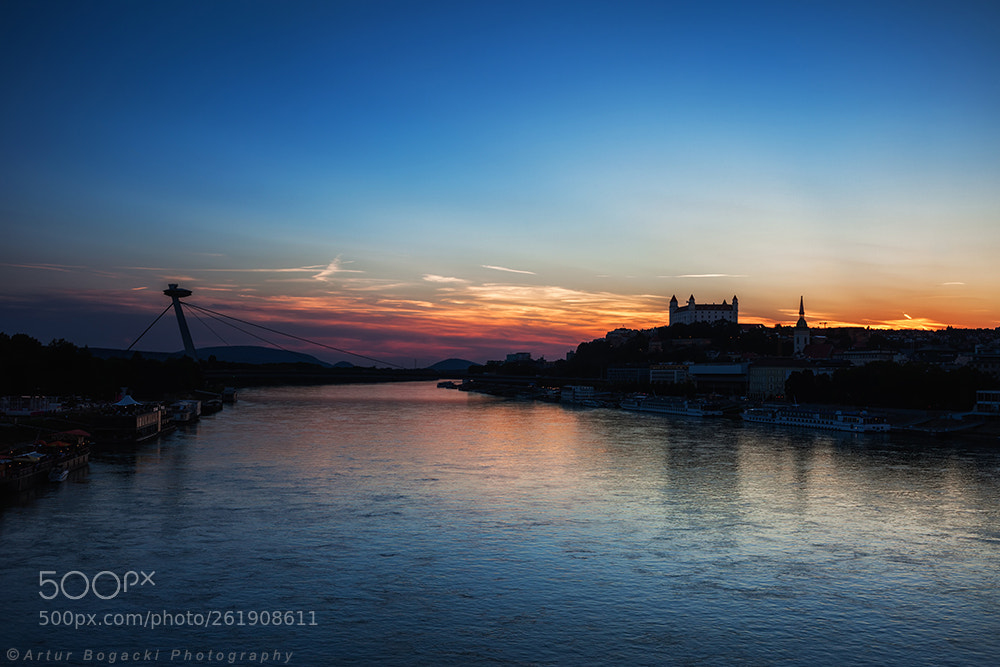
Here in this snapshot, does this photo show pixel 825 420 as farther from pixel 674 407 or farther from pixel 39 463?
pixel 39 463

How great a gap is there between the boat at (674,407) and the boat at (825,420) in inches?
175

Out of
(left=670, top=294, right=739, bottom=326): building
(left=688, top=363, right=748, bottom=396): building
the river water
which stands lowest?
the river water

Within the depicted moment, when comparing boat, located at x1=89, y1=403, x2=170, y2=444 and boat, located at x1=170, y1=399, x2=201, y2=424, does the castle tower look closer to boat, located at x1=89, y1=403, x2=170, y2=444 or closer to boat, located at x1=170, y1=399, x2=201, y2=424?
boat, located at x1=170, y1=399, x2=201, y2=424

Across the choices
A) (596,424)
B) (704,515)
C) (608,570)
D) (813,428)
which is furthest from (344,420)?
(608,570)

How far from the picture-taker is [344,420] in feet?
134

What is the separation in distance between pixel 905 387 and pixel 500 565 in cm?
3720

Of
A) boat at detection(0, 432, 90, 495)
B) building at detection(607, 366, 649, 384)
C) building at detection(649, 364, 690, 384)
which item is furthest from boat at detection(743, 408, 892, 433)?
building at detection(607, 366, 649, 384)

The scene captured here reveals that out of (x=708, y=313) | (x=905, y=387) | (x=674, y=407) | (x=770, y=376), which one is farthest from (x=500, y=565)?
(x=708, y=313)

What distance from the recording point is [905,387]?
4212 cm

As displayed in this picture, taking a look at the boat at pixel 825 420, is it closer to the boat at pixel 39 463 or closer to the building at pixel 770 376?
the building at pixel 770 376

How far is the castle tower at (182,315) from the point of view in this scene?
66250 millimetres

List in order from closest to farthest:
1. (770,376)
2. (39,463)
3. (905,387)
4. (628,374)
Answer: (39,463) → (905,387) → (770,376) → (628,374)

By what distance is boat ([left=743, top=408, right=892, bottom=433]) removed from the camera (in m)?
36.5

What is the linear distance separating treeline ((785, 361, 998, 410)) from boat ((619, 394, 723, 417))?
6.68 metres
